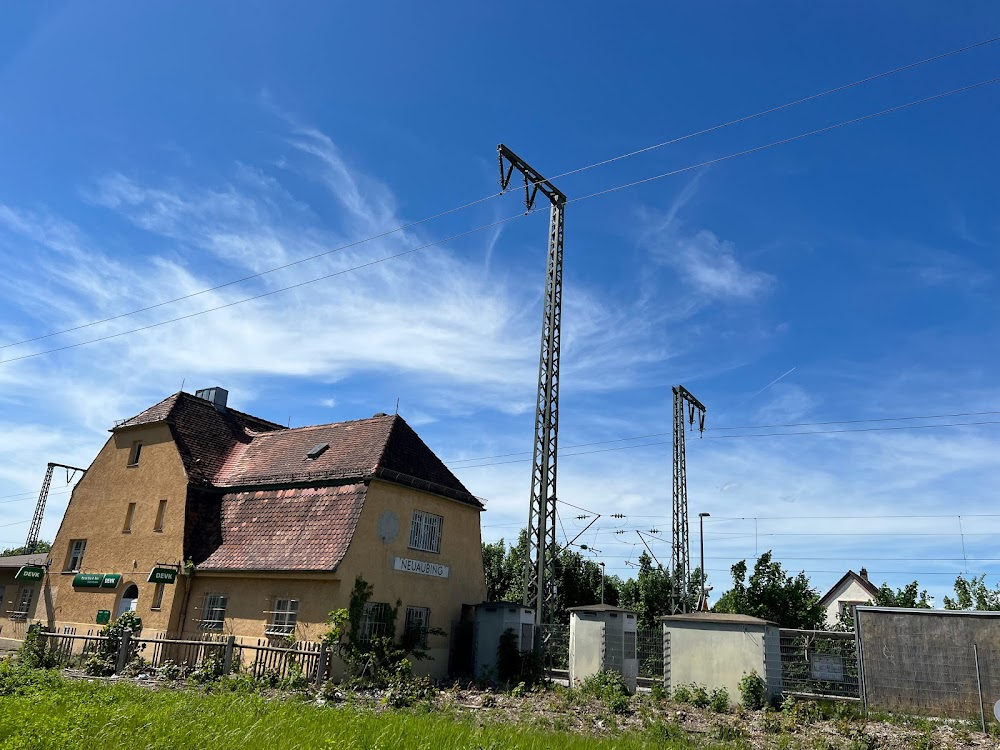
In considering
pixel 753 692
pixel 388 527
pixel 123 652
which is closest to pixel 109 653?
pixel 123 652

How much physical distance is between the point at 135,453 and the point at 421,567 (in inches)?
506

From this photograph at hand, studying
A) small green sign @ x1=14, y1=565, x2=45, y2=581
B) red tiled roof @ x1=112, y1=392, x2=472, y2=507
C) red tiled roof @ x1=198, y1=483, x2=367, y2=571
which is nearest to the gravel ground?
red tiled roof @ x1=198, y1=483, x2=367, y2=571

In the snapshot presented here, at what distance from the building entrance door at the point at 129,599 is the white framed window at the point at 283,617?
6290 millimetres

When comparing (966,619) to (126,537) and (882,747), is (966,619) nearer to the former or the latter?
(882,747)

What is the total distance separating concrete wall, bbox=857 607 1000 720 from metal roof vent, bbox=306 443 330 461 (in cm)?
1798

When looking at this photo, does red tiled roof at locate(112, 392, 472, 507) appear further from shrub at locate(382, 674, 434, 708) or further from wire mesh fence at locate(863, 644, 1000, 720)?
wire mesh fence at locate(863, 644, 1000, 720)

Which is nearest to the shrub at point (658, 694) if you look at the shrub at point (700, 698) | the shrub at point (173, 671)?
the shrub at point (700, 698)

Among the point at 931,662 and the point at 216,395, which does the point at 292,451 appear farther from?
the point at 931,662

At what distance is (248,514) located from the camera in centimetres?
2514

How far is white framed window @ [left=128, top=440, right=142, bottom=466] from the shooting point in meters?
28.2

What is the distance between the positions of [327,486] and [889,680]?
16992mm

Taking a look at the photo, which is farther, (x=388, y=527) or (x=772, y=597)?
(x=772, y=597)

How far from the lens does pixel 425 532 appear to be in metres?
24.8

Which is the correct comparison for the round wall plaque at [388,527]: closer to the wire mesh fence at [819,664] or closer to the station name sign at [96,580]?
the station name sign at [96,580]
